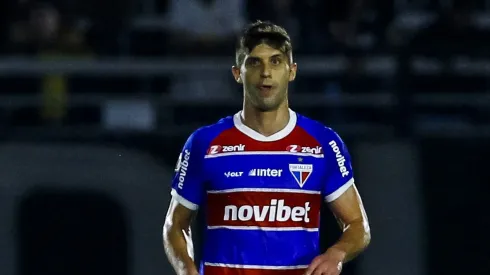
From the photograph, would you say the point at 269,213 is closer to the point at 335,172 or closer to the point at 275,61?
the point at 335,172

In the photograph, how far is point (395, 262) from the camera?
7.31m

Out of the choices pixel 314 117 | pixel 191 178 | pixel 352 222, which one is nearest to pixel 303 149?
pixel 352 222

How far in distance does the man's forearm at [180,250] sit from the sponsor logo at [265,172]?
0.34m

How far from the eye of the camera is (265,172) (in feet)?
14.0

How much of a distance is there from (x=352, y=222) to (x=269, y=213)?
1.05ft

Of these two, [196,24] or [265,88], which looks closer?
[265,88]

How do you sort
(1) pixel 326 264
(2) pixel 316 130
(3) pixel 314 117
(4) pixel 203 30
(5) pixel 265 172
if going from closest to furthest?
1. (1) pixel 326 264
2. (5) pixel 265 172
3. (2) pixel 316 130
4. (3) pixel 314 117
5. (4) pixel 203 30

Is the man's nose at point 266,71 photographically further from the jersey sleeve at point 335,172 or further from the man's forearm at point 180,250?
the man's forearm at point 180,250

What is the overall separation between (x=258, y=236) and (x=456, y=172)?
336 cm

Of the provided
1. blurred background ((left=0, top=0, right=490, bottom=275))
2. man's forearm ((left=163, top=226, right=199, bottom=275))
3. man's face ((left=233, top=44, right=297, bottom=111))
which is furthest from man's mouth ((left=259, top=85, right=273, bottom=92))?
blurred background ((left=0, top=0, right=490, bottom=275))

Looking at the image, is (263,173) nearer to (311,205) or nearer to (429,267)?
(311,205)

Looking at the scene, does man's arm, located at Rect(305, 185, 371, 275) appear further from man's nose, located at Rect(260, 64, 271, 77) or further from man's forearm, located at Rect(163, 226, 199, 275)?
man's nose, located at Rect(260, 64, 271, 77)

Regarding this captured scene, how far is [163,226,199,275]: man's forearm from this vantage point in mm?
4109

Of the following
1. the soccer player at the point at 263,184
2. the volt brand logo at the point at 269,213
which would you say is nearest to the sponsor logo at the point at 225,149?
the soccer player at the point at 263,184
